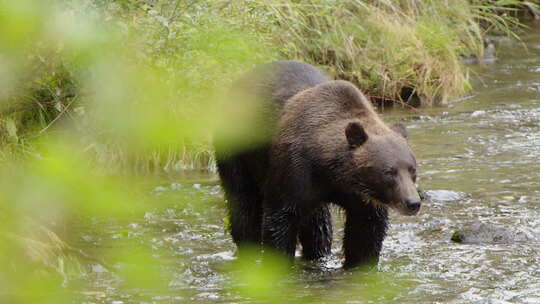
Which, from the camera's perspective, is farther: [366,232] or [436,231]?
Answer: [436,231]

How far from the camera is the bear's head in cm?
523

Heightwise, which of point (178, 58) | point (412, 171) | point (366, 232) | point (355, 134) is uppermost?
point (178, 58)

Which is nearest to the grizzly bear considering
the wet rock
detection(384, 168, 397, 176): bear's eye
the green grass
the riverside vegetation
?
detection(384, 168, 397, 176): bear's eye

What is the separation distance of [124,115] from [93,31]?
16 cm

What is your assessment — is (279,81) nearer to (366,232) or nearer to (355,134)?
(355,134)

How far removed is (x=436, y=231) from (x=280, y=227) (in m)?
1.77

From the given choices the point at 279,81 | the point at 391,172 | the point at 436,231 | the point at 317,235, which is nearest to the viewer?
the point at 391,172

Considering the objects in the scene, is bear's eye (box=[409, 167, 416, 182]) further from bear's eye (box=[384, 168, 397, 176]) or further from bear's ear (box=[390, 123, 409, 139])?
bear's ear (box=[390, 123, 409, 139])

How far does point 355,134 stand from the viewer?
17.9ft

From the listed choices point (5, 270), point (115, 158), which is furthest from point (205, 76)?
point (5, 270)

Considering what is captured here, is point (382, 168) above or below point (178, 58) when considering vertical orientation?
below

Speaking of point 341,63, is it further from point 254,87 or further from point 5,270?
point 5,270

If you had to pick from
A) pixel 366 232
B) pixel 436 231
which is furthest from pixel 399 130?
pixel 436 231

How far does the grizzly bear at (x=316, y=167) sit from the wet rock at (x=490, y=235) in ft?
3.35
